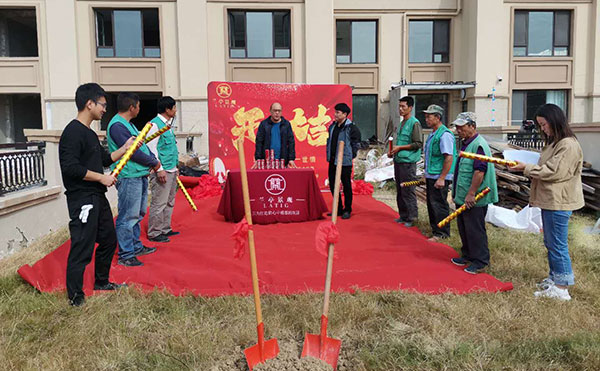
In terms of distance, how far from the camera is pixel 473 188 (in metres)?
4.08

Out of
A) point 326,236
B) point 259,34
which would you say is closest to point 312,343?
point 326,236

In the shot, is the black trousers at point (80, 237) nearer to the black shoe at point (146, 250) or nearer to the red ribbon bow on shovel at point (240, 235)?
the black shoe at point (146, 250)

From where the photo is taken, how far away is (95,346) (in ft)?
9.23

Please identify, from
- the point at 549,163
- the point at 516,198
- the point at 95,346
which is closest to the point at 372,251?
the point at 549,163

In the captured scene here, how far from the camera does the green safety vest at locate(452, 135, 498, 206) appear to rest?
4.12 metres

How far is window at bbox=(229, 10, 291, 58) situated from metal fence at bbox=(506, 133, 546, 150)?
8.20m

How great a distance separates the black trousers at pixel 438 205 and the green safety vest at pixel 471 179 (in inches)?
39.8

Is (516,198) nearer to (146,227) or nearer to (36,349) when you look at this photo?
(146,227)

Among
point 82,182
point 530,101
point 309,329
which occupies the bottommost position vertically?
point 309,329

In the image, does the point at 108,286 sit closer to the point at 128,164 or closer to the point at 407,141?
the point at 128,164

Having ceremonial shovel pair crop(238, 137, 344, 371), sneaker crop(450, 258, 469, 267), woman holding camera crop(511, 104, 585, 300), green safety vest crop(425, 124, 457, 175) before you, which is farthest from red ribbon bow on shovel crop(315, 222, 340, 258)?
green safety vest crop(425, 124, 457, 175)

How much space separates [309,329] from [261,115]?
25.9 ft

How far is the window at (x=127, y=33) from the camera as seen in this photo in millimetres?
15836

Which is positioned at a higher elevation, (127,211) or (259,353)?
(127,211)
